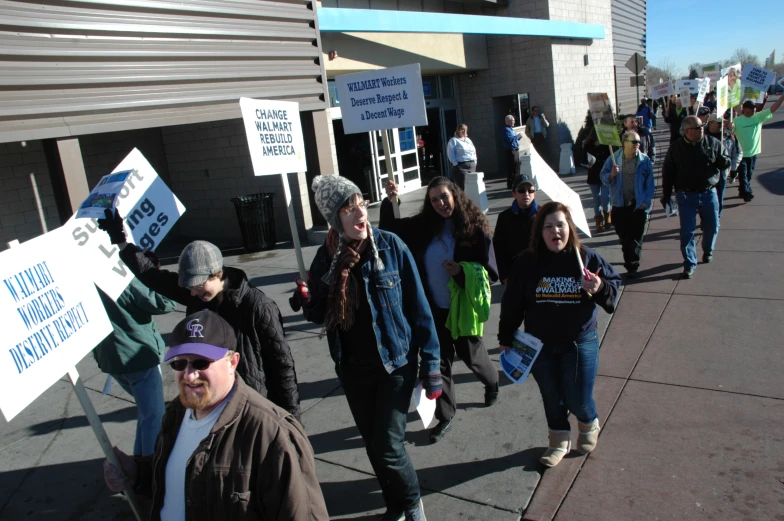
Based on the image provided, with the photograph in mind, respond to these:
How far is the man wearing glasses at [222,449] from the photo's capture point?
1.96 m

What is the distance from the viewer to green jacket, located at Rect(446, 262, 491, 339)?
4094 millimetres

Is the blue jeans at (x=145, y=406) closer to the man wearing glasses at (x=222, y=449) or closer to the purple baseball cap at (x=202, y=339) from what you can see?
the man wearing glasses at (x=222, y=449)

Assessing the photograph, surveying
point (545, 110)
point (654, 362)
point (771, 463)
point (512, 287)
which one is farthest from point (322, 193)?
point (545, 110)

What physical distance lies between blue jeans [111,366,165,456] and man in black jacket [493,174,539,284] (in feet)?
8.61

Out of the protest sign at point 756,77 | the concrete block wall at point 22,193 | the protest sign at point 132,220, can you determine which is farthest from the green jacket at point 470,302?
the protest sign at point 756,77

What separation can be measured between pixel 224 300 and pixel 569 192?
3.61 m

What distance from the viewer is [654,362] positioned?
16.6ft

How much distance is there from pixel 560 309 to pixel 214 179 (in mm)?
9843

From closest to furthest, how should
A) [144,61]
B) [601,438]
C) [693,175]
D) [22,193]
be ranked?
[601,438] < [693,175] < [144,61] < [22,193]

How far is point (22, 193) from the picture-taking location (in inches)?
354

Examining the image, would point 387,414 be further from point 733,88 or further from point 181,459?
point 733,88

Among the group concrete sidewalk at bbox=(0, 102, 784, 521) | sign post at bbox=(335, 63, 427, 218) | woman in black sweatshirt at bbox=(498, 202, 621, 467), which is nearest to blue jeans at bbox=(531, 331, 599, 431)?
woman in black sweatshirt at bbox=(498, 202, 621, 467)

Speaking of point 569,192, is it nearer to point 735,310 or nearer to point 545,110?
point 735,310

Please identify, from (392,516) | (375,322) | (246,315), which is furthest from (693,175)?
(246,315)
